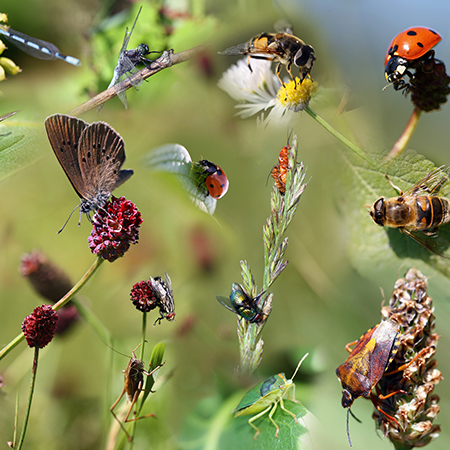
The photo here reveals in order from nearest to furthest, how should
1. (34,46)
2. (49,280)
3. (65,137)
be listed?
1. (65,137)
2. (49,280)
3. (34,46)

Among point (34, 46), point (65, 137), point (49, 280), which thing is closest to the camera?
point (65, 137)

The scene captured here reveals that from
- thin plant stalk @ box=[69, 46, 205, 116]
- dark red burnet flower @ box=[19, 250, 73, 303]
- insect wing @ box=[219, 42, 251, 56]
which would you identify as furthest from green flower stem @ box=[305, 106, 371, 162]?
dark red burnet flower @ box=[19, 250, 73, 303]

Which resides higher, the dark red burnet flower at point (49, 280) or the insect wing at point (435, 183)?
the insect wing at point (435, 183)

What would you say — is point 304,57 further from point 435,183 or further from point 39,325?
point 39,325

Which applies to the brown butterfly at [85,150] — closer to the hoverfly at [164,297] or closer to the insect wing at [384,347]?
the hoverfly at [164,297]

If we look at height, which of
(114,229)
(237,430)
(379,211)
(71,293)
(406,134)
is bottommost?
(237,430)

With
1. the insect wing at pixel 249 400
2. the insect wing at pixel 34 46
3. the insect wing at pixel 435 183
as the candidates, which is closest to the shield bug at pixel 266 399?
the insect wing at pixel 249 400

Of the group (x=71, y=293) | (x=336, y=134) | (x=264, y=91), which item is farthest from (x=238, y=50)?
(x=71, y=293)
